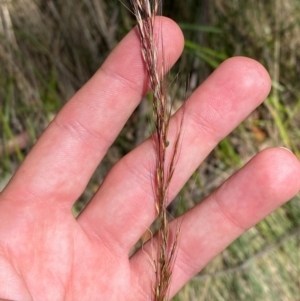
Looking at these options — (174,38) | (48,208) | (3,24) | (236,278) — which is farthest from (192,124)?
(3,24)

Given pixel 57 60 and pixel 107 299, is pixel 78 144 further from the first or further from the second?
pixel 57 60

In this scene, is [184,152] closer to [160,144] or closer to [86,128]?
[160,144]
